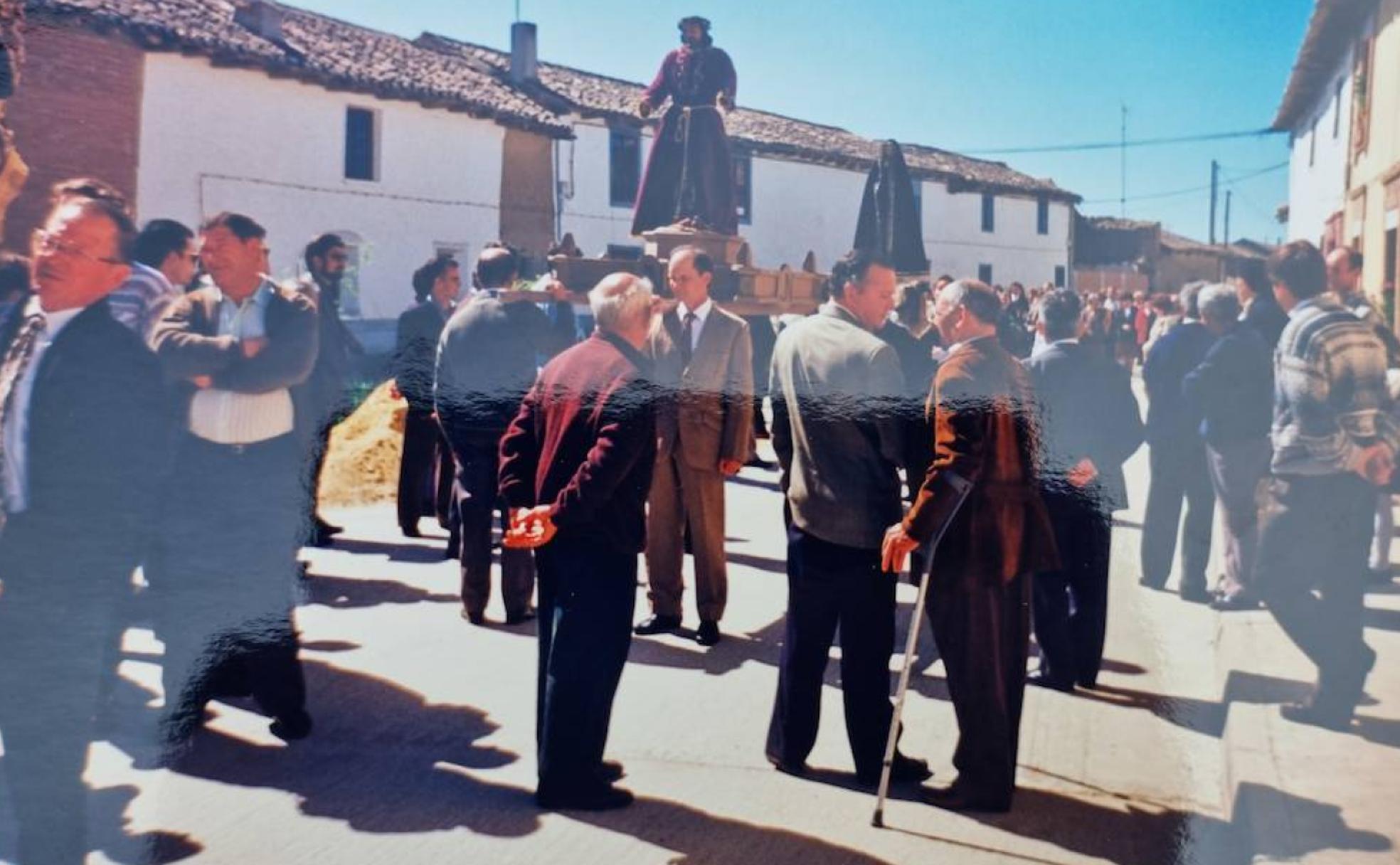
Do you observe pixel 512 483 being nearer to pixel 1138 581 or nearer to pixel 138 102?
→ pixel 138 102

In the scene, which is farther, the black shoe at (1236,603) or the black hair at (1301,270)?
the black shoe at (1236,603)

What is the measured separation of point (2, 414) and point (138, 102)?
1.48 meters

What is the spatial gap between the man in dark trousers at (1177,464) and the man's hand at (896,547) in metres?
2.29

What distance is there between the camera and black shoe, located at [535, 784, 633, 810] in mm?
3250

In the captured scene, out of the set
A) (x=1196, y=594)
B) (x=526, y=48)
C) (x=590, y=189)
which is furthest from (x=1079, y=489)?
(x=526, y=48)

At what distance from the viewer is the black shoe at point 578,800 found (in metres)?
3.25

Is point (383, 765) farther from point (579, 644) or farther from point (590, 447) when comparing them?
point (590, 447)

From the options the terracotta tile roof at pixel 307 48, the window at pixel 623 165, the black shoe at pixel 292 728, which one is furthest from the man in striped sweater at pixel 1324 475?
the black shoe at pixel 292 728

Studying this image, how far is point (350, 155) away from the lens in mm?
4461

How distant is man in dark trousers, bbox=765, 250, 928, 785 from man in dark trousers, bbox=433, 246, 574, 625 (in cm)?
133

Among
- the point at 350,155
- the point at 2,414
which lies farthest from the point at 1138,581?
the point at 2,414

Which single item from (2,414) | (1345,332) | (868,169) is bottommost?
(2,414)

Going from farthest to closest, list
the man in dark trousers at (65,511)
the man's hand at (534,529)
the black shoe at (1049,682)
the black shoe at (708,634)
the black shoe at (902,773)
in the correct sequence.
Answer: the black shoe at (708,634) < the black shoe at (1049,682) < the black shoe at (902,773) < the man's hand at (534,529) < the man in dark trousers at (65,511)

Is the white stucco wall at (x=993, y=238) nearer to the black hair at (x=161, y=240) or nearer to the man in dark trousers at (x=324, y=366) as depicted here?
the man in dark trousers at (x=324, y=366)
